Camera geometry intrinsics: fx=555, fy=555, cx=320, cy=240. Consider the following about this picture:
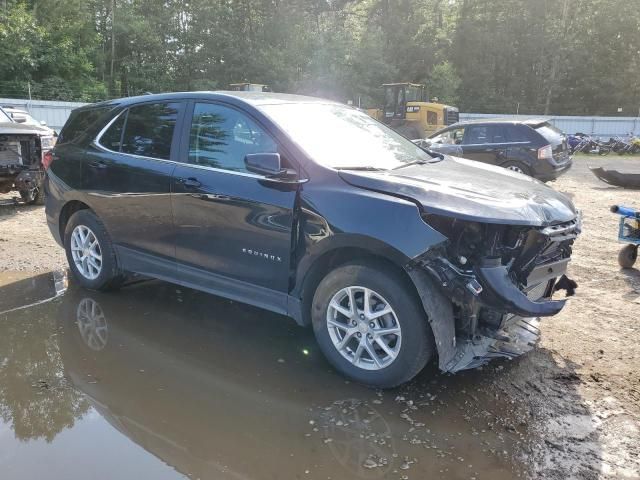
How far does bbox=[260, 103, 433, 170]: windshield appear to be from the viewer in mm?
3925

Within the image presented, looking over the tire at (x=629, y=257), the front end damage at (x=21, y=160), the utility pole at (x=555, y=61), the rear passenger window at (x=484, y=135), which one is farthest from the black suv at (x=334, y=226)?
the utility pole at (x=555, y=61)

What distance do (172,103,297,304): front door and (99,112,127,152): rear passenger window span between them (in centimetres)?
97

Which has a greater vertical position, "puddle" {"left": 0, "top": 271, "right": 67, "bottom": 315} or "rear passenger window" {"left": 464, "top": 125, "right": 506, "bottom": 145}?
"rear passenger window" {"left": 464, "top": 125, "right": 506, "bottom": 145}

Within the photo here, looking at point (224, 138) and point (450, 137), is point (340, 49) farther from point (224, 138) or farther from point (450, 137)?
point (224, 138)

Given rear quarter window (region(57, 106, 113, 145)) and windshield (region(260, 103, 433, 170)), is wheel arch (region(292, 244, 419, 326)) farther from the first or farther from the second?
rear quarter window (region(57, 106, 113, 145))

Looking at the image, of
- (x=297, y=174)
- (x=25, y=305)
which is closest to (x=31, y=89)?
(x=25, y=305)

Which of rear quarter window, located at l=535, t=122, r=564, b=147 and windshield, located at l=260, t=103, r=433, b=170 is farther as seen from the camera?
rear quarter window, located at l=535, t=122, r=564, b=147

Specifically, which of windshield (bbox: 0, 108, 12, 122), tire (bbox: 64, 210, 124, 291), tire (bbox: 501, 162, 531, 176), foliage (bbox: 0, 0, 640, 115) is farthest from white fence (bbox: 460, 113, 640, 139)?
tire (bbox: 64, 210, 124, 291)

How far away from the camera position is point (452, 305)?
10.9 feet

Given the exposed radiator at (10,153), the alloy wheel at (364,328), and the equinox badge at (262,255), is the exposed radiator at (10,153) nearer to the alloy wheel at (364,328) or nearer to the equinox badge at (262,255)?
the equinox badge at (262,255)

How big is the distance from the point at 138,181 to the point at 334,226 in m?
2.08

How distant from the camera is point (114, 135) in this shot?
16.9 feet

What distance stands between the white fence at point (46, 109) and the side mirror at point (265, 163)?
76.1ft

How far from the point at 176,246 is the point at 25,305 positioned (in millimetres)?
1759
